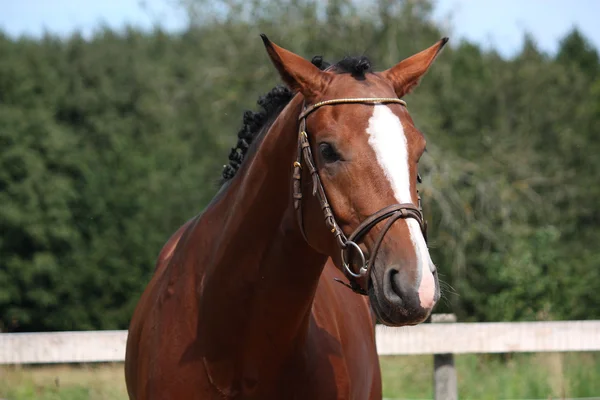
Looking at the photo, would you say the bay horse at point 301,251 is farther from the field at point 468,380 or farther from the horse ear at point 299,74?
the field at point 468,380

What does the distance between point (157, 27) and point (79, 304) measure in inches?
596

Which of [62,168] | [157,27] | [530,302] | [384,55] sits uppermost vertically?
[157,27]

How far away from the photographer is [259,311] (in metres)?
3.19

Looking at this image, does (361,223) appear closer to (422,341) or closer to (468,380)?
(422,341)

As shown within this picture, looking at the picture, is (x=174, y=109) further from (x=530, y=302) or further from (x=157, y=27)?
(x=530, y=302)

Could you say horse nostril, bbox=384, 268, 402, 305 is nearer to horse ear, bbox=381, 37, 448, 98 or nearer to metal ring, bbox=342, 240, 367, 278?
metal ring, bbox=342, 240, 367, 278

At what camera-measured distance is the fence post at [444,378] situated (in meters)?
6.18

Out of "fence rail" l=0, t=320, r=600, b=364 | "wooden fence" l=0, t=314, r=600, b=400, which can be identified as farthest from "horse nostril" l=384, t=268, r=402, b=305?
"fence rail" l=0, t=320, r=600, b=364

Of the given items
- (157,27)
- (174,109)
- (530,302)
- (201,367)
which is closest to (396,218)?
(201,367)

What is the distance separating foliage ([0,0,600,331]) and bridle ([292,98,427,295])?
13.0 meters

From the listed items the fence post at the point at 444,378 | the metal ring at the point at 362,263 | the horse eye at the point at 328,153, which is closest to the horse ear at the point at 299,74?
the horse eye at the point at 328,153

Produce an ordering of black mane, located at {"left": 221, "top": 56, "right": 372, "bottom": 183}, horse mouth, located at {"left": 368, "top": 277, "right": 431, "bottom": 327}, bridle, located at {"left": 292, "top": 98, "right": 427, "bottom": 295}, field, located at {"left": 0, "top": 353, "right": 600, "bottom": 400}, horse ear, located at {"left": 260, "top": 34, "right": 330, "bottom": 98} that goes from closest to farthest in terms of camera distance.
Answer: horse mouth, located at {"left": 368, "top": 277, "right": 431, "bottom": 327} < bridle, located at {"left": 292, "top": 98, "right": 427, "bottom": 295} < horse ear, located at {"left": 260, "top": 34, "right": 330, "bottom": 98} < black mane, located at {"left": 221, "top": 56, "right": 372, "bottom": 183} < field, located at {"left": 0, "top": 353, "right": 600, "bottom": 400}

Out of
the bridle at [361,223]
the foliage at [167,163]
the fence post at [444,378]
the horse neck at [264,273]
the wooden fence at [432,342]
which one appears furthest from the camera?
the foliage at [167,163]

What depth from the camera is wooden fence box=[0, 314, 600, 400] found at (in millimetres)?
6359
